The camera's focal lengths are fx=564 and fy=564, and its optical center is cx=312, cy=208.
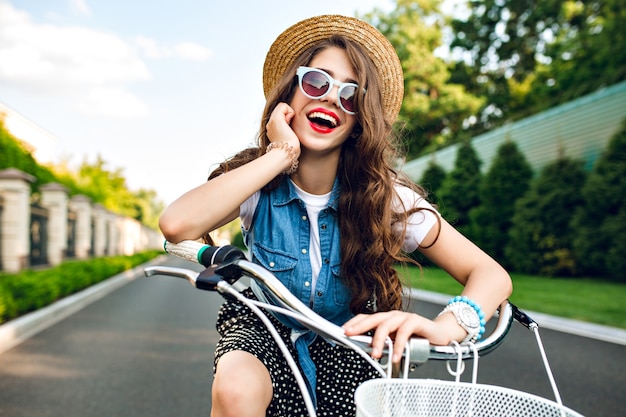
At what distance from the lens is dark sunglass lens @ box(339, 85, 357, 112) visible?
1886 millimetres

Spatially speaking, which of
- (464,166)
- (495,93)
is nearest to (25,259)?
(464,166)

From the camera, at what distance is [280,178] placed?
77.8 inches

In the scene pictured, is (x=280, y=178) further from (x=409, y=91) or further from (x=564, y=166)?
(x=409, y=91)

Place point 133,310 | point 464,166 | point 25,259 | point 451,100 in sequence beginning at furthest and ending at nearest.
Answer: point 451,100, point 464,166, point 25,259, point 133,310

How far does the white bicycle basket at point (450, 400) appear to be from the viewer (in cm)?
114

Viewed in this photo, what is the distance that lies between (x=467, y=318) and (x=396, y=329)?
294 millimetres

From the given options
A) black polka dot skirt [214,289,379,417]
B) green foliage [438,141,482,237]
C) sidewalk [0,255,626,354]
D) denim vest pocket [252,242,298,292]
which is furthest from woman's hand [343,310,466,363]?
green foliage [438,141,482,237]

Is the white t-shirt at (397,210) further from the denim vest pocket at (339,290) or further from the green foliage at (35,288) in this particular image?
the green foliage at (35,288)

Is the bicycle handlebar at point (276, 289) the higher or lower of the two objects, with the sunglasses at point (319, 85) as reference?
lower

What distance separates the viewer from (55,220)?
22.2 meters

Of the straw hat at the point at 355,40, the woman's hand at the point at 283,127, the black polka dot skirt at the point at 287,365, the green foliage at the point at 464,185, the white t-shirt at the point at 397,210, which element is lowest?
the black polka dot skirt at the point at 287,365

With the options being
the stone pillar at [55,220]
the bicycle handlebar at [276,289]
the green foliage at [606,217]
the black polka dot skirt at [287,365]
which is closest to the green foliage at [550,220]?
the green foliage at [606,217]

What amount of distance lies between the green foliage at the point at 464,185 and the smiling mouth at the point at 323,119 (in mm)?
19579

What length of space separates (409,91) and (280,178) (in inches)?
1339
